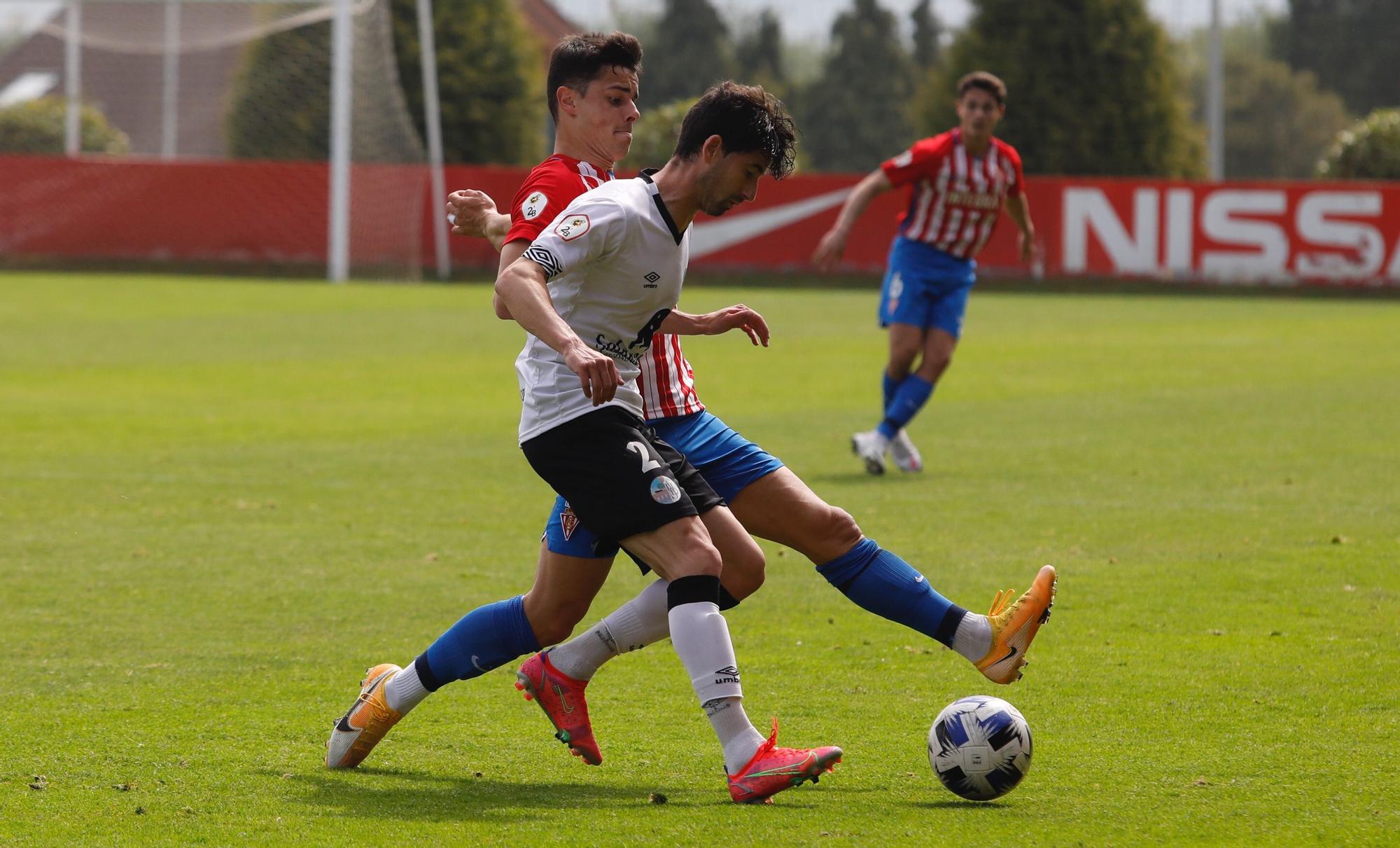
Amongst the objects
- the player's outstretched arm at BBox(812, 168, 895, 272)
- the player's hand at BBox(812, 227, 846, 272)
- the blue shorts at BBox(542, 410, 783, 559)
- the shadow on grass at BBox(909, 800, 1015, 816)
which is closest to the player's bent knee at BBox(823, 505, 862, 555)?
the blue shorts at BBox(542, 410, 783, 559)

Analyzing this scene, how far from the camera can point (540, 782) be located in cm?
430

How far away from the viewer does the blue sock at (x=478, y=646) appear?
4465 millimetres

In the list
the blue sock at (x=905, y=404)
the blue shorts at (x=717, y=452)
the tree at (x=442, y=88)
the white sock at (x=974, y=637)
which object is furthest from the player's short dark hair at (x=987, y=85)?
the tree at (x=442, y=88)

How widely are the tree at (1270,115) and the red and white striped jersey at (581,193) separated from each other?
164ft

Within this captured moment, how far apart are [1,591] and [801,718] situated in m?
3.54

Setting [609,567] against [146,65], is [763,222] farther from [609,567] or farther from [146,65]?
[146,65]

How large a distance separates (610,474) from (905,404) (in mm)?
6244

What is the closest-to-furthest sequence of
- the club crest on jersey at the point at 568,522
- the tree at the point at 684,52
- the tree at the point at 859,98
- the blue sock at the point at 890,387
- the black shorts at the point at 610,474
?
the black shorts at the point at 610,474 < the club crest on jersey at the point at 568,522 < the blue sock at the point at 890,387 < the tree at the point at 859,98 < the tree at the point at 684,52

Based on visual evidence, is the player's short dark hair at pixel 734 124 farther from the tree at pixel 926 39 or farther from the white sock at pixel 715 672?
the tree at pixel 926 39

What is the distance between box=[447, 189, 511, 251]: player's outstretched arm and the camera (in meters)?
4.88

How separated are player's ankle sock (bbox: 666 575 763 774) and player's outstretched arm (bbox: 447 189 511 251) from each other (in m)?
1.29

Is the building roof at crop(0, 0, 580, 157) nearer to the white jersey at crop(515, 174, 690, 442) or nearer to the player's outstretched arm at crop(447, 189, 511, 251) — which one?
the player's outstretched arm at crop(447, 189, 511, 251)

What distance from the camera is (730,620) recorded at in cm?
627

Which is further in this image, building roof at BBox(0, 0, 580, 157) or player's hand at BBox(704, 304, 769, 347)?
building roof at BBox(0, 0, 580, 157)
